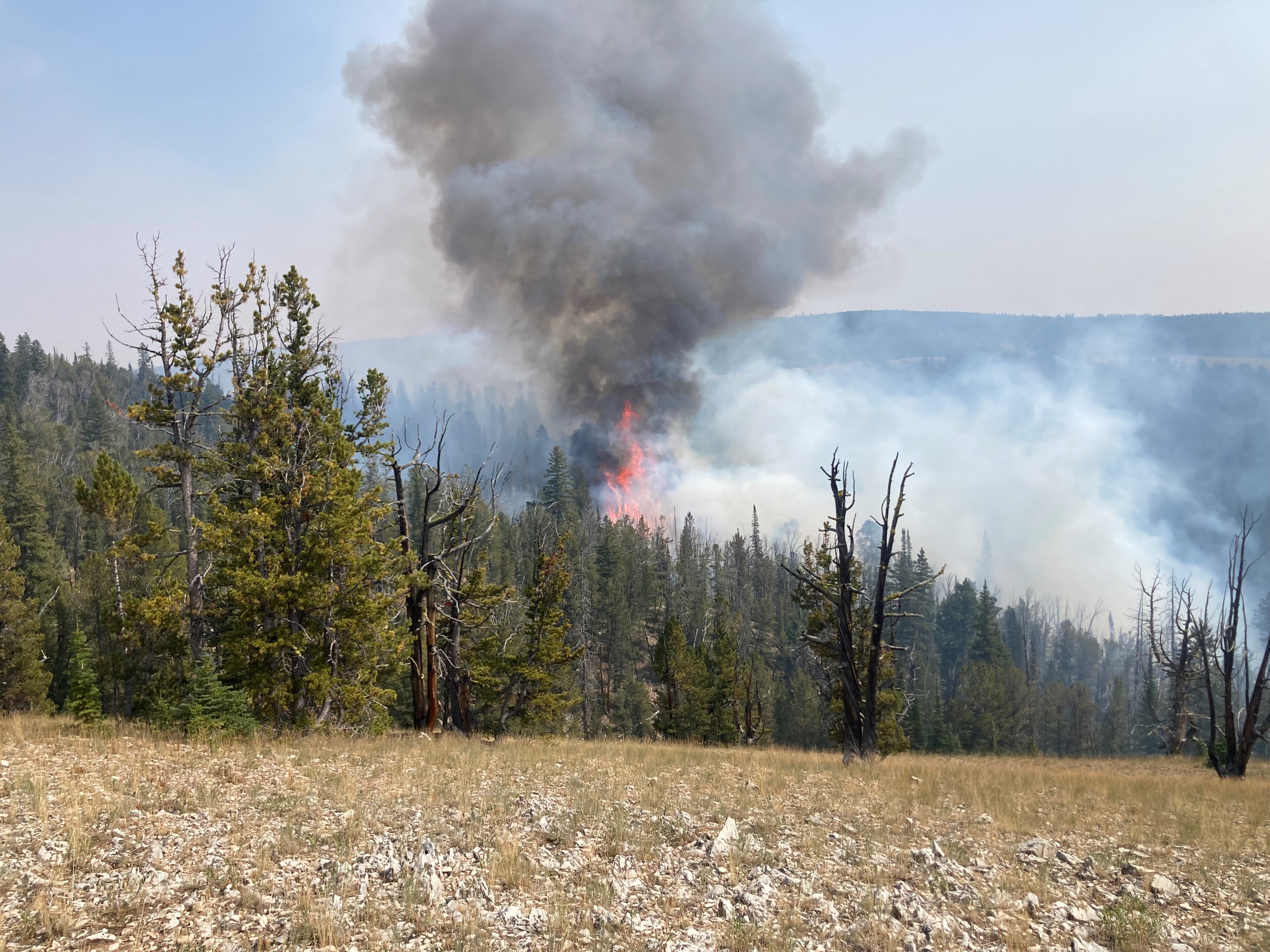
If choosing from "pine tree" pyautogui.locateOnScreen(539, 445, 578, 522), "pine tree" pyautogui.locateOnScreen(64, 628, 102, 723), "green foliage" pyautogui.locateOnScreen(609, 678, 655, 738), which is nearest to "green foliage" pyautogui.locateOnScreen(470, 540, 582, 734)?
"pine tree" pyautogui.locateOnScreen(64, 628, 102, 723)

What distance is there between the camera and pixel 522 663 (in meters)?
21.7

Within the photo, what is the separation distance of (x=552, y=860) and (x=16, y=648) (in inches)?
1411

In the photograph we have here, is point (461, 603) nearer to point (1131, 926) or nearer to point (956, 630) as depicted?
point (1131, 926)

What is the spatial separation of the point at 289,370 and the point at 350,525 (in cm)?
784

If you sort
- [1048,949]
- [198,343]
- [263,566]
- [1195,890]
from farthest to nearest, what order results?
[198,343] < [263,566] < [1195,890] < [1048,949]

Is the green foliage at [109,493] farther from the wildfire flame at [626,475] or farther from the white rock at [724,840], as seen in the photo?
the wildfire flame at [626,475]

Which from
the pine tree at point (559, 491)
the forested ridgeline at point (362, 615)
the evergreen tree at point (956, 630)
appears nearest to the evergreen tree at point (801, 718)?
the forested ridgeline at point (362, 615)

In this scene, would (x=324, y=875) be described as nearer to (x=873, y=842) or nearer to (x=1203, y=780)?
(x=873, y=842)

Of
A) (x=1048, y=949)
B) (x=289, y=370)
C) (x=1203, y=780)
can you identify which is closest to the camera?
(x=1048, y=949)

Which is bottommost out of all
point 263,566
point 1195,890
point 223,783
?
point 1195,890

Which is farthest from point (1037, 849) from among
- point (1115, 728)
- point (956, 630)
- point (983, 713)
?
point (956, 630)

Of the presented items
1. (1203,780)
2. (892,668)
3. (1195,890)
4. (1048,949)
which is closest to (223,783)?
(1048,949)

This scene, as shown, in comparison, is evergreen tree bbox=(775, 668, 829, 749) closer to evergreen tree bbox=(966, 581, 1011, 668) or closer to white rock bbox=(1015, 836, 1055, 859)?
evergreen tree bbox=(966, 581, 1011, 668)

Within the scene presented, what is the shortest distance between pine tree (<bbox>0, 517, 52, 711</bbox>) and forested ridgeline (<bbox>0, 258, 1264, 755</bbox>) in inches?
4.2
